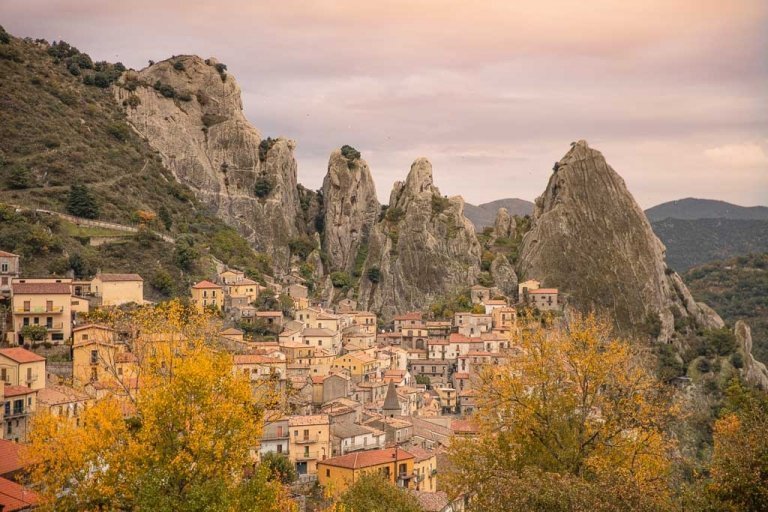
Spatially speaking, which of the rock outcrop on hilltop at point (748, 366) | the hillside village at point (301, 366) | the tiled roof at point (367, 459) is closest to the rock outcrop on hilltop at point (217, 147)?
the hillside village at point (301, 366)

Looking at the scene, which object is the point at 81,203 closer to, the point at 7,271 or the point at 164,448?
the point at 7,271

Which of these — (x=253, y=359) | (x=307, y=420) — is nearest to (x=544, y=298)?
(x=253, y=359)

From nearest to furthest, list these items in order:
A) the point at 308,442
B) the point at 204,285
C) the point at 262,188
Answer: the point at 308,442 < the point at 204,285 < the point at 262,188

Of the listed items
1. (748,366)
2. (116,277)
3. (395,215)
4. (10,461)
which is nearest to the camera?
(10,461)

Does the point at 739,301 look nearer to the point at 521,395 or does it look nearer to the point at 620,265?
the point at 620,265

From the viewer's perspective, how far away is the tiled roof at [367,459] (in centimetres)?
5169

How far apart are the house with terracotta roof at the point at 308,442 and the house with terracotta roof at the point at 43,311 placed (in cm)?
2124

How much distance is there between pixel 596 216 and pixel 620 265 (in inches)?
416

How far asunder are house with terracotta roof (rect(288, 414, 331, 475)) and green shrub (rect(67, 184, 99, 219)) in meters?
50.3

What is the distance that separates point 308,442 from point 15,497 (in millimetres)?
25993

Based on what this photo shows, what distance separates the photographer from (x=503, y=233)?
511 ft

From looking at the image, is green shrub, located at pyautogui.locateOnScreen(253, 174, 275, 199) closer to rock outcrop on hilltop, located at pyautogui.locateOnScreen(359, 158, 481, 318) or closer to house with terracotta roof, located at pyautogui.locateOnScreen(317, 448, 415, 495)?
rock outcrop on hilltop, located at pyautogui.locateOnScreen(359, 158, 481, 318)

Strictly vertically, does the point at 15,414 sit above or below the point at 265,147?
below

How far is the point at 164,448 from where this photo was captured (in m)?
29.2
